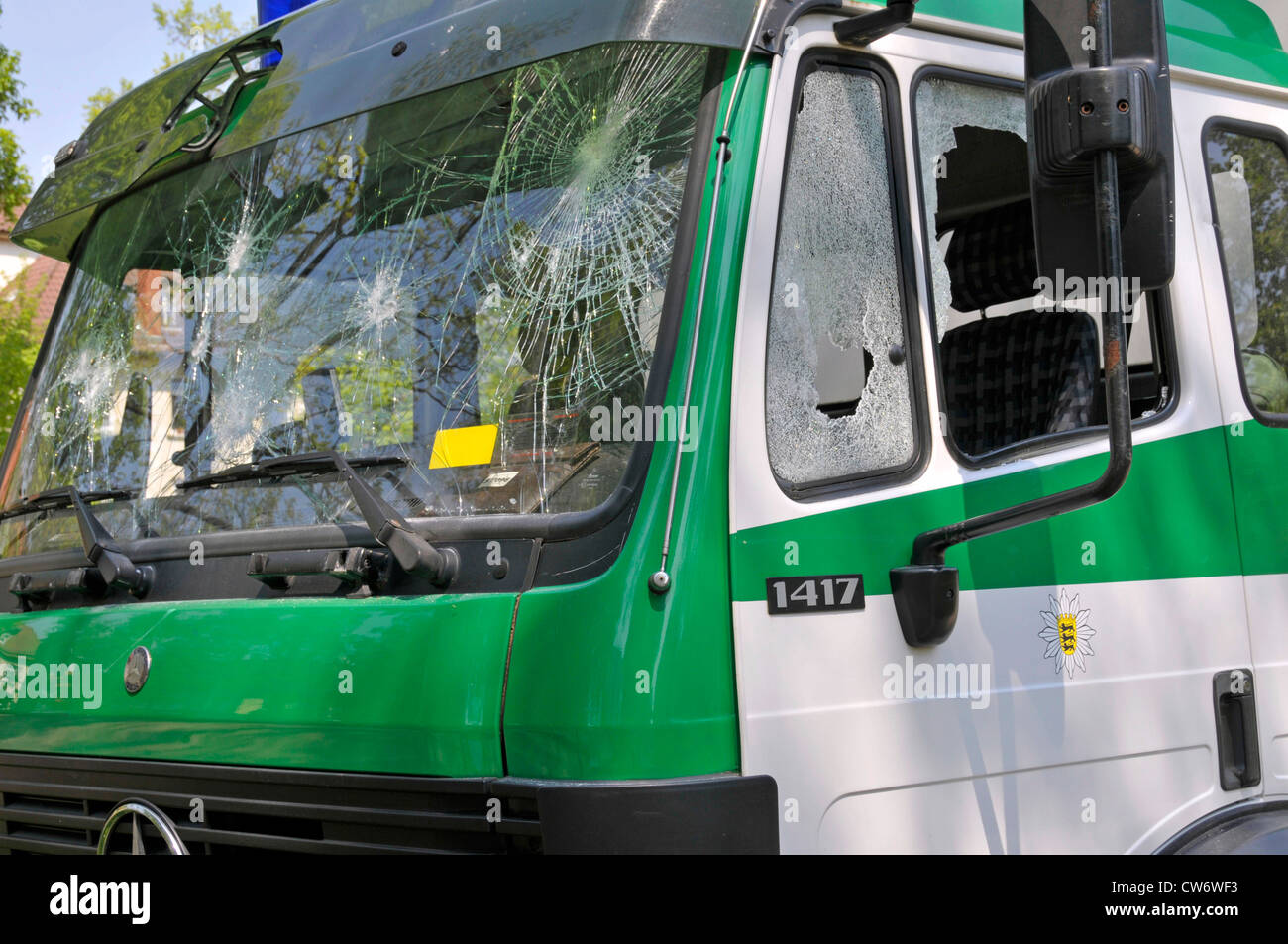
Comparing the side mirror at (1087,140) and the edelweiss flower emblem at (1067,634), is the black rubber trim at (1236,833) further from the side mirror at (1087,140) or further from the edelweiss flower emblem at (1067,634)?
the side mirror at (1087,140)

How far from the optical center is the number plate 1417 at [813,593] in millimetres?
2305

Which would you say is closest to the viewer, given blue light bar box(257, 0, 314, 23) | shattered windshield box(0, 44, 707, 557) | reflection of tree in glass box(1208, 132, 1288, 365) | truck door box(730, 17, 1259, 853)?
truck door box(730, 17, 1259, 853)

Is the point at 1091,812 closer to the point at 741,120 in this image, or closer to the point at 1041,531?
the point at 1041,531

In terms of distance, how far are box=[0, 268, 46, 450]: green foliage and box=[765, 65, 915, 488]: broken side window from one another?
8.19 metres

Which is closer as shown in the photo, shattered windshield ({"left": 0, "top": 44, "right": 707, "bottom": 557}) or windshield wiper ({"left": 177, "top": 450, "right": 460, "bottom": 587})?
windshield wiper ({"left": 177, "top": 450, "right": 460, "bottom": 587})

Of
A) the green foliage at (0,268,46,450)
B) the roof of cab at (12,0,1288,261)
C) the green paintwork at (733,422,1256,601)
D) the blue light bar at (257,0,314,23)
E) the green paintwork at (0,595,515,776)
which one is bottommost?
the green paintwork at (0,595,515,776)

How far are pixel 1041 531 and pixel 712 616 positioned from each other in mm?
859

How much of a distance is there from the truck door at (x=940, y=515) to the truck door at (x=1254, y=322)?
0.08 meters

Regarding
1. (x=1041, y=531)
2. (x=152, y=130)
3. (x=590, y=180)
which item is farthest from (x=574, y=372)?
(x=152, y=130)

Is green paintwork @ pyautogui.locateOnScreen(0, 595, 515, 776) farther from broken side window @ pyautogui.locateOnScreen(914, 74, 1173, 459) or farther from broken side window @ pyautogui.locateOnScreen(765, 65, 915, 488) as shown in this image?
broken side window @ pyautogui.locateOnScreen(914, 74, 1173, 459)

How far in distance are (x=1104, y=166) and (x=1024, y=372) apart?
3.32ft

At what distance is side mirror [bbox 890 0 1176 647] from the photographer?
2.23 meters

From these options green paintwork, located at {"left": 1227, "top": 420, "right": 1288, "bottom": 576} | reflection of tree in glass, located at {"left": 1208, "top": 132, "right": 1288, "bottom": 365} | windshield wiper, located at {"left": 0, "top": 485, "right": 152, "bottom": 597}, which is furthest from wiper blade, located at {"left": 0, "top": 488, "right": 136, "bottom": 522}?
reflection of tree in glass, located at {"left": 1208, "top": 132, "right": 1288, "bottom": 365}

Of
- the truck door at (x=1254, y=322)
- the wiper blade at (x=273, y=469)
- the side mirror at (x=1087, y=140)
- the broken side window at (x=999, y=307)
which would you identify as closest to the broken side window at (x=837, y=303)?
the broken side window at (x=999, y=307)
